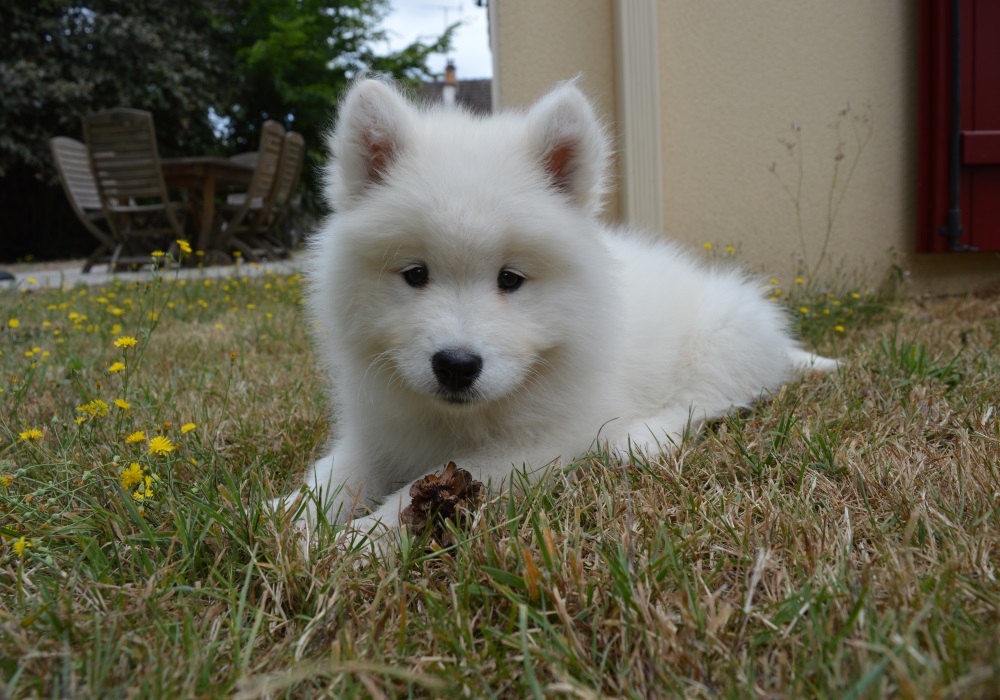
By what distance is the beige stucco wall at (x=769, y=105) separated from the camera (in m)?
4.70

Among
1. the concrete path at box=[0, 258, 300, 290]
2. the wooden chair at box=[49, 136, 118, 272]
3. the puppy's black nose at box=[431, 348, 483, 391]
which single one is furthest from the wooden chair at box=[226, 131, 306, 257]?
the puppy's black nose at box=[431, 348, 483, 391]

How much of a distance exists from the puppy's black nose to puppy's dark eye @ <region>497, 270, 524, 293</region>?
0.86 ft

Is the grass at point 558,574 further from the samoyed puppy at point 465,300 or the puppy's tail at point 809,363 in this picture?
the puppy's tail at point 809,363

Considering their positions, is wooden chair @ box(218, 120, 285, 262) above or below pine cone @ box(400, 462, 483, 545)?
above

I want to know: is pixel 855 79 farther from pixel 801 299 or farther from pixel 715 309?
pixel 715 309

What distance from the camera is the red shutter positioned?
4539 millimetres

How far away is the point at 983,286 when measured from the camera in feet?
16.2

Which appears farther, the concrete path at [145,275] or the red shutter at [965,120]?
the concrete path at [145,275]

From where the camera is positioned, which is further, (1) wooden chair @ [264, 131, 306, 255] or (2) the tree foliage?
(2) the tree foliage

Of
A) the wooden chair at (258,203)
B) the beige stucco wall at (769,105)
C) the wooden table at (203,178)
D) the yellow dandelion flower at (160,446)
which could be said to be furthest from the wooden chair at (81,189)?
the yellow dandelion flower at (160,446)

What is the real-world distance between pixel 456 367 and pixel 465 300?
0.19 meters

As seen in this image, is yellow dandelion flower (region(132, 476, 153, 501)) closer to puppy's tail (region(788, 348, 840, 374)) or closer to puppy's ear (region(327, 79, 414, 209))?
puppy's ear (region(327, 79, 414, 209))

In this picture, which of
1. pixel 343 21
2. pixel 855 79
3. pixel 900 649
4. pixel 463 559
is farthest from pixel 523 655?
pixel 343 21

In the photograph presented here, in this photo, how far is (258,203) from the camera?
11.4 m
